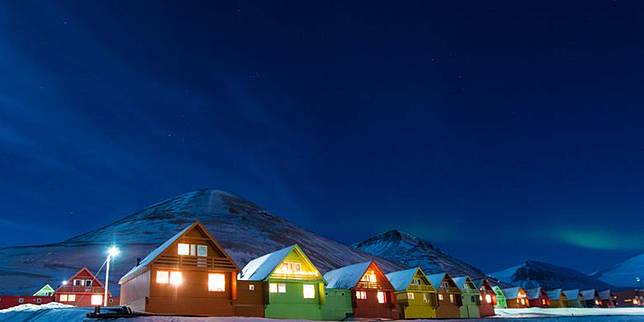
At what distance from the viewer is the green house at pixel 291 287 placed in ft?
187

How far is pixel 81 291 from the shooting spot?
8075cm

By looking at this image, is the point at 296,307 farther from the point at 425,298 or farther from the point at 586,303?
the point at 586,303

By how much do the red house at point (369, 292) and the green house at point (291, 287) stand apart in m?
7.67

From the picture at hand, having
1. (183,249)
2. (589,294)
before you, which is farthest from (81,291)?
(589,294)

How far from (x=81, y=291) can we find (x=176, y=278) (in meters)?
41.8

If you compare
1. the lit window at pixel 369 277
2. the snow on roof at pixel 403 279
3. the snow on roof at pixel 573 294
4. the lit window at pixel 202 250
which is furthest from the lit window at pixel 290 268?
the snow on roof at pixel 573 294

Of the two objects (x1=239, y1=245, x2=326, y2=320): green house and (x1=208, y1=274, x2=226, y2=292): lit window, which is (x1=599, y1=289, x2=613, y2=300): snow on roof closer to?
(x1=239, y1=245, x2=326, y2=320): green house

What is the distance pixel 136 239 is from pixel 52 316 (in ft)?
443

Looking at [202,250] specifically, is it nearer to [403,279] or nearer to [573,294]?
[403,279]

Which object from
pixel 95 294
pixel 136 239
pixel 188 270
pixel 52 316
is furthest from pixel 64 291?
pixel 136 239

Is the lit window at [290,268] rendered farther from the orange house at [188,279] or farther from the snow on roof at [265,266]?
the orange house at [188,279]

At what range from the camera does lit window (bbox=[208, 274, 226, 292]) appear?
50.2 m

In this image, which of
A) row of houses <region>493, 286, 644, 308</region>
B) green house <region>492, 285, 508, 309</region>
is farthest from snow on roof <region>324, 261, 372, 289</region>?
green house <region>492, 285, 508, 309</region>

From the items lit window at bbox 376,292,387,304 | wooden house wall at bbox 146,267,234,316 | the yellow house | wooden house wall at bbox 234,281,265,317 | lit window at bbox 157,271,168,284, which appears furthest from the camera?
the yellow house
